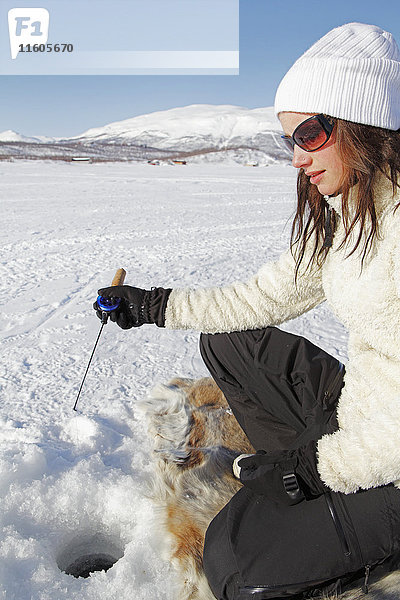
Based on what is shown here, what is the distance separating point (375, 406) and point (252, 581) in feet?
1.76

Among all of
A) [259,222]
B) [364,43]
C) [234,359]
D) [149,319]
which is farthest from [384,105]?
[259,222]

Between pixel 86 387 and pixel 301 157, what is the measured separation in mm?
1556

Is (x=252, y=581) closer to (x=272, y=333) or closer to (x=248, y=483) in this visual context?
(x=248, y=483)

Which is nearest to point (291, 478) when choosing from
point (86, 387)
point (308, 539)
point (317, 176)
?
point (308, 539)

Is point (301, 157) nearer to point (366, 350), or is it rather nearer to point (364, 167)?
point (364, 167)

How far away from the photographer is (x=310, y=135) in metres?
1.28

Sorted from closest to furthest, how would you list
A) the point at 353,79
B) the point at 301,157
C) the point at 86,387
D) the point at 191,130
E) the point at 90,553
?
the point at 353,79 → the point at 301,157 → the point at 90,553 → the point at 86,387 → the point at 191,130

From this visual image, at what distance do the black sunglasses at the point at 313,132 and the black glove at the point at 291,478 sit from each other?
75 centimetres

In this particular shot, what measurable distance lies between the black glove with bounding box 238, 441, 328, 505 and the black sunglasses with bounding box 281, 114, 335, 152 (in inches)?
29.4

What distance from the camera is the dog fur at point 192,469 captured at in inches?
55.4

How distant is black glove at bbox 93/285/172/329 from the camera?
1815 mm

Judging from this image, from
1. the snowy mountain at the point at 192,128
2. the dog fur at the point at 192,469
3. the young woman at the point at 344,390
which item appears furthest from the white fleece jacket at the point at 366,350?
the snowy mountain at the point at 192,128

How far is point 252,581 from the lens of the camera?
4.20 feet

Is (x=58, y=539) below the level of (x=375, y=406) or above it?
below
